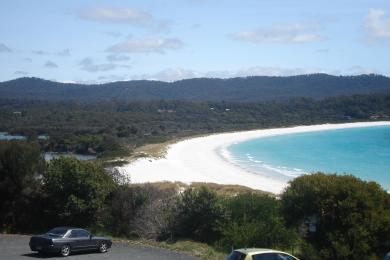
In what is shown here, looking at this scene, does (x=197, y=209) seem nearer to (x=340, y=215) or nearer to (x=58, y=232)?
(x=340, y=215)

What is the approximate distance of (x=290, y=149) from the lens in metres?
91.8

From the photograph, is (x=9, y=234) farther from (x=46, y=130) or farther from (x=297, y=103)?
(x=297, y=103)

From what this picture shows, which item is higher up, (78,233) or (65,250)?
(78,233)

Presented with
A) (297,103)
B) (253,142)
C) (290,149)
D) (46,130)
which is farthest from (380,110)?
(46,130)

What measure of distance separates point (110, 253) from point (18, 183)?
8.39 metres

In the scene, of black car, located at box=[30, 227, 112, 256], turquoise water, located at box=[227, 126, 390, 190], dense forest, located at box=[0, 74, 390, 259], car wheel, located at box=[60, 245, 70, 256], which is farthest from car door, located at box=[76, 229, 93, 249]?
turquoise water, located at box=[227, 126, 390, 190]

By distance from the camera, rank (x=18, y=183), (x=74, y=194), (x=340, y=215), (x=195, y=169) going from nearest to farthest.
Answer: (x=340, y=215) → (x=74, y=194) → (x=18, y=183) → (x=195, y=169)

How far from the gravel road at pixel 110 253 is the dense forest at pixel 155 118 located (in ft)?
191

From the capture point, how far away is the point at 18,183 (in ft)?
83.5

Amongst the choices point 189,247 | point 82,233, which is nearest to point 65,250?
point 82,233

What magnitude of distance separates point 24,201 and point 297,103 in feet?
556

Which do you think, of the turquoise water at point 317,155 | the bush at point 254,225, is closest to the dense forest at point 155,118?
the turquoise water at point 317,155

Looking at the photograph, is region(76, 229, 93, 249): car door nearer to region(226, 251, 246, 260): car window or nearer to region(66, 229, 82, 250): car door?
region(66, 229, 82, 250): car door

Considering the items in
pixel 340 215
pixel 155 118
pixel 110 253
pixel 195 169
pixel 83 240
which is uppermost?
pixel 340 215
